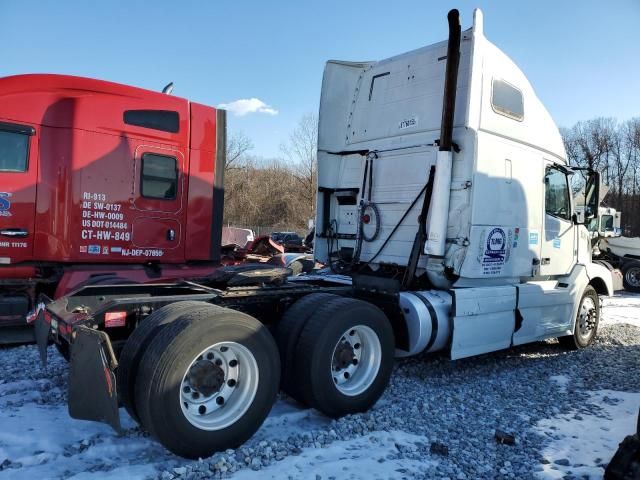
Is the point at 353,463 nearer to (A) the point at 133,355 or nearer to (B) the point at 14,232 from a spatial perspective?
(A) the point at 133,355

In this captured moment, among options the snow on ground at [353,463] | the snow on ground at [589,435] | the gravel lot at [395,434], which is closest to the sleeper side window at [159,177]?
the gravel lot at [395,434]

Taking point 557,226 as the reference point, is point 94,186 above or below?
above

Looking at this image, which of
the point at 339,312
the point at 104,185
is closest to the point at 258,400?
the point at 339,312

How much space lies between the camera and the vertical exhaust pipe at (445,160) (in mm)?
5402

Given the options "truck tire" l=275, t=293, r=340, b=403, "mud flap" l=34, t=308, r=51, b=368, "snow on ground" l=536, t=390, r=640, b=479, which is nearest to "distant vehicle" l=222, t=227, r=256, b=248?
"mud flap" l=34, t=308, r=51, b=368

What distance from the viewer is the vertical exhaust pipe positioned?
5.40 metres

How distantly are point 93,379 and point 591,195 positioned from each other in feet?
22.4

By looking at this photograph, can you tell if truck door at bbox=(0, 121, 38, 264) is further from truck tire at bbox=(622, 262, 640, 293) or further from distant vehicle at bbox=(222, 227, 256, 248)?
truck tire at bbox=(622, 262, 640, 293)

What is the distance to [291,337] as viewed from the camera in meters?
4.27

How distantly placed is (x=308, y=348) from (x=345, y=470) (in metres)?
1.05

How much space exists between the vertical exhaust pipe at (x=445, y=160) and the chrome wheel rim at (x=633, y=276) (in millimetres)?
15347

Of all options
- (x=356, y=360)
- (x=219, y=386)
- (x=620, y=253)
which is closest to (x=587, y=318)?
(x=356, y=360)

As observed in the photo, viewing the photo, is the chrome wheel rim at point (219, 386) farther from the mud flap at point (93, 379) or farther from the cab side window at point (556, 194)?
the cab side window at point (556, 194)

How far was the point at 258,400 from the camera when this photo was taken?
12.1 feet
